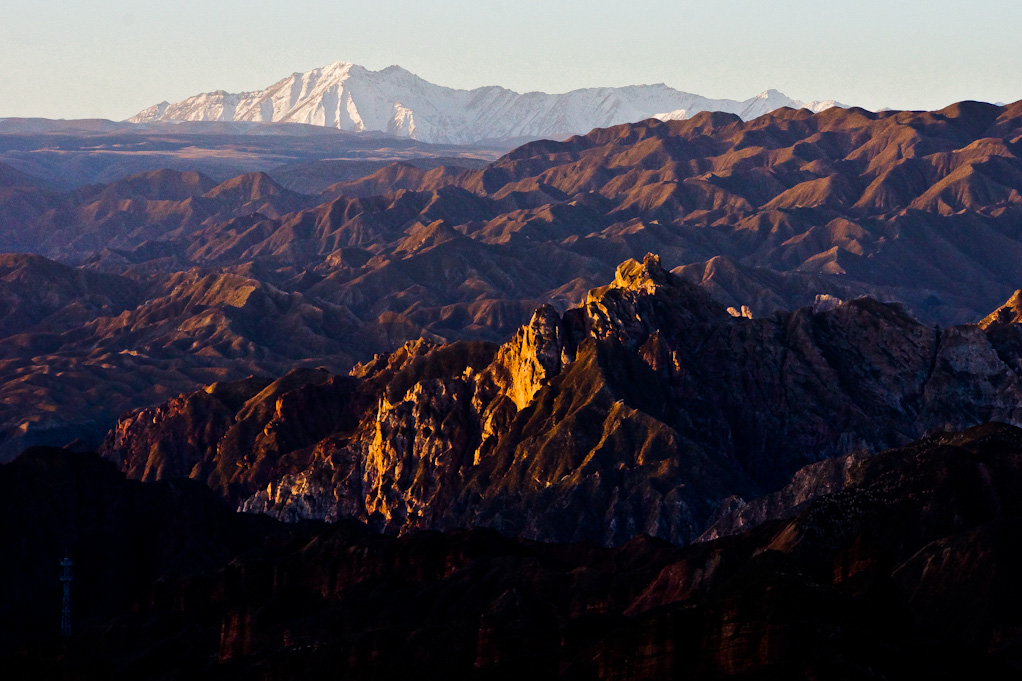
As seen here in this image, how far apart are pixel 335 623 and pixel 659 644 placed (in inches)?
2810

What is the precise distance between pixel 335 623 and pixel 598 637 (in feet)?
173

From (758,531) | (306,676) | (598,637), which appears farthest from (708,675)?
(758,531)

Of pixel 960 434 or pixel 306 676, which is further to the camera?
pixel 960 434

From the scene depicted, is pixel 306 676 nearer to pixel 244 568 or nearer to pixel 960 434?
pixel 244 568

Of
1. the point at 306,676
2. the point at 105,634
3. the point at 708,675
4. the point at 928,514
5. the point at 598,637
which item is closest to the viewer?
the point at 708,675

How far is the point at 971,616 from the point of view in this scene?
438ft

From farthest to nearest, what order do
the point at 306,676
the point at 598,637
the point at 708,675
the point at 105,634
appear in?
the point at 105,634, the point at 306,676, the point at 598,637, the point at 708,675

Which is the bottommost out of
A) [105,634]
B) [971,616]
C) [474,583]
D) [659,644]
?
[105,634]

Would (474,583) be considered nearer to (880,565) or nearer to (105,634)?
(105,634)

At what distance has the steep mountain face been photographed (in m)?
97.2

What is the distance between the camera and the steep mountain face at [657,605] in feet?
319

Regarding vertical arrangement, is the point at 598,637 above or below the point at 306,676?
above

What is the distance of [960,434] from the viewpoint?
7707 inches

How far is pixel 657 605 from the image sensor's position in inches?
6102
